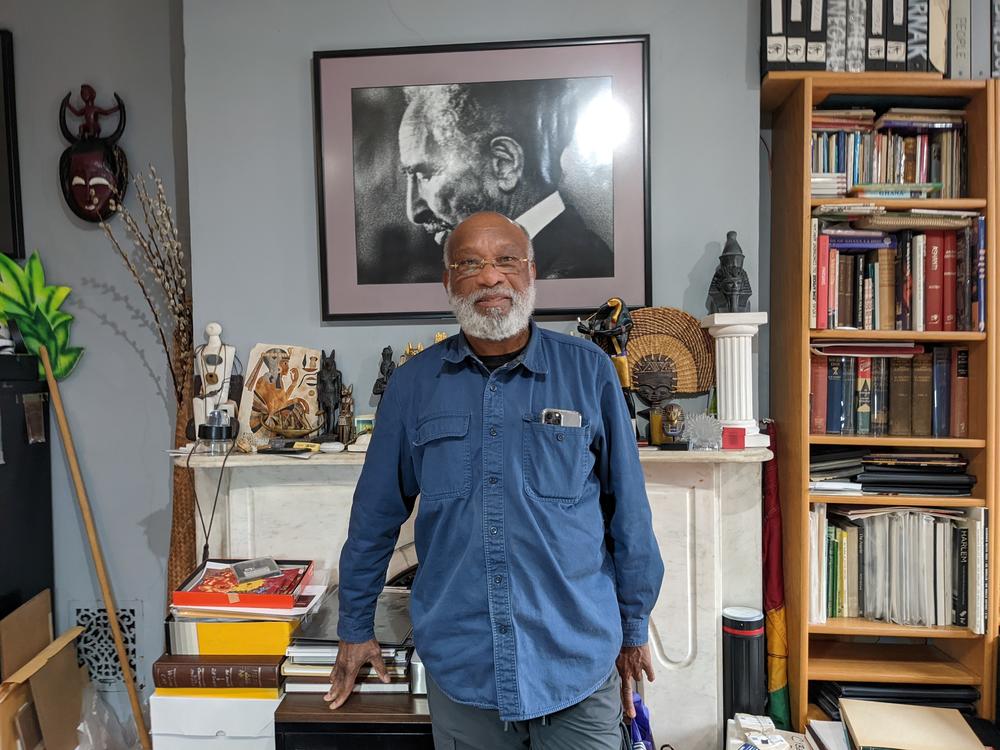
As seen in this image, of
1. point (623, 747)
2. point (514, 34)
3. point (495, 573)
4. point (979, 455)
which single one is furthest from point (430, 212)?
point (979, 455)

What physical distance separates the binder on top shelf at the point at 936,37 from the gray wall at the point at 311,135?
19.7 inches

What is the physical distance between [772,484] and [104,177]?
8.48 ft

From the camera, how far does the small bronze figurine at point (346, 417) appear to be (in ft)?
6.67

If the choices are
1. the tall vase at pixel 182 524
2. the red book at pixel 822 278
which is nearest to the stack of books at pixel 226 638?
the tall vase at pixel 182 524

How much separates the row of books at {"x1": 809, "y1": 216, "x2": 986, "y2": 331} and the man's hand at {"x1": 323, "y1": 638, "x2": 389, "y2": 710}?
5.09 feet

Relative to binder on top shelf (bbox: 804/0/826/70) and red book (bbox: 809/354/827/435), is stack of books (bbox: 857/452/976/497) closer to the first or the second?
red book (bbox: 809/354/827/435)

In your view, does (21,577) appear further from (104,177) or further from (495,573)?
(495,573)

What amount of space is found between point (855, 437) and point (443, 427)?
134 cm

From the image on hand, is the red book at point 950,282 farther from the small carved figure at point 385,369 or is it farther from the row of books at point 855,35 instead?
the small carved figure at point 385,369

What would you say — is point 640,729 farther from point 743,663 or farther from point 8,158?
point 8,158

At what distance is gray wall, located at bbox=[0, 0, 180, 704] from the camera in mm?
2467

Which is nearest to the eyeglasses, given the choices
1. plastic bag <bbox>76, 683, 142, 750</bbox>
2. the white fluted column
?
the white fluted column

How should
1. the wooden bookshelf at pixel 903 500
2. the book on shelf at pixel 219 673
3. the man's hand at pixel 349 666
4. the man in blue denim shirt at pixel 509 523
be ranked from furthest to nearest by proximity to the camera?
the wooden bookshelf at pixel 903 500 → the book on shelf at pixel 219 673 → the man's hand at pixel 349 666 → the man in blue denim shirt at pixel 509 523

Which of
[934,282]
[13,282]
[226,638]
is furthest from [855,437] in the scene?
[13,282]
